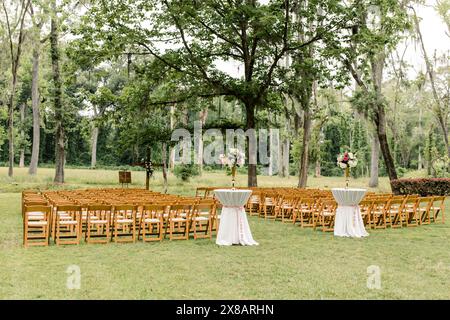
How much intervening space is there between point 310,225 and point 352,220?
1.94 meters

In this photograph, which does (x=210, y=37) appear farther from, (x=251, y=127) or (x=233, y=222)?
(x=233, y=222)

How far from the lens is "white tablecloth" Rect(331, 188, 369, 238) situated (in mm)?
11109

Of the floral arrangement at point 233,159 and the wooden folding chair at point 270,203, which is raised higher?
the floral arrangement at point 233,159

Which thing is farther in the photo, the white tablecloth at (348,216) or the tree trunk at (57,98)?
the tree trunk at (57,98)

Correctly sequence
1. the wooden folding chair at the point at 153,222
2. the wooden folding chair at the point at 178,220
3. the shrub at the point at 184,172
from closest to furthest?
1. the wooden folding chair at the point at 153,222
2. the wooden folding chair at the point at 178,220
3. the shrub at the point at 184,172

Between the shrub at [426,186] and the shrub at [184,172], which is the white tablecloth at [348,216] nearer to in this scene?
the shrub at [426,186]

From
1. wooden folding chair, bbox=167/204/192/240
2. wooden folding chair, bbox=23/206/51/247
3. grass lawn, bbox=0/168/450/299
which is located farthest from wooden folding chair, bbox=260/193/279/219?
wooden folding chair, bbox=23/206/51/247

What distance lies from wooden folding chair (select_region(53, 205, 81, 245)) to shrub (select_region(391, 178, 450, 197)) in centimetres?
1787

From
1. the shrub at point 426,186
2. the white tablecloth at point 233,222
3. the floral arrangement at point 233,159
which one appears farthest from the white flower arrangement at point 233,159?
the shrub at point 426,186

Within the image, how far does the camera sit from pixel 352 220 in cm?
1127

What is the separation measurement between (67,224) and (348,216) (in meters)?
6.26

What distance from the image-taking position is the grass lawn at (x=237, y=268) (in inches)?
233

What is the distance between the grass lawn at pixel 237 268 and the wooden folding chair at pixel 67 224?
266 mm
